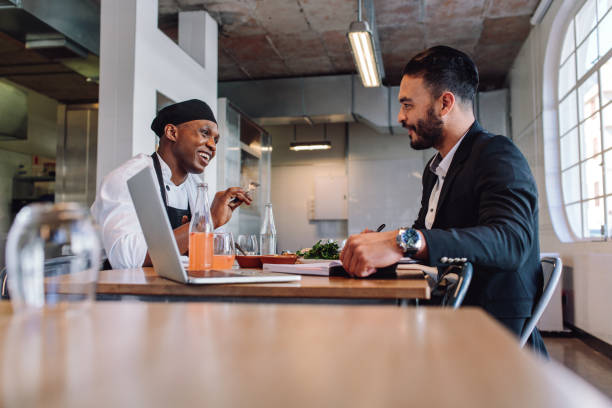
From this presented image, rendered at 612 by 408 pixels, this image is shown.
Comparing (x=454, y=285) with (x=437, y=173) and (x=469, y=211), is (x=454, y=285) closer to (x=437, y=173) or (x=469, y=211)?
(x=469, y=211)

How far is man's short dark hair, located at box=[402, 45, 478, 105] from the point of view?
1948mm

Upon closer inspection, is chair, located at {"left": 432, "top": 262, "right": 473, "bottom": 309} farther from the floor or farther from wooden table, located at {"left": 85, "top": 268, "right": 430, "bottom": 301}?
the floor

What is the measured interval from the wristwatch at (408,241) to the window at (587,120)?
3119 mm

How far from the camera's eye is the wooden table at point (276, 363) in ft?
1.01

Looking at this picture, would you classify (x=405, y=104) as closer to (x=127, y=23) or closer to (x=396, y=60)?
(x=127, y=23)

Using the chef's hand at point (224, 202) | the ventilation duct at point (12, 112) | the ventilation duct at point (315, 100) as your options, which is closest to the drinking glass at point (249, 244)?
the chef's hand at point (224, 202)

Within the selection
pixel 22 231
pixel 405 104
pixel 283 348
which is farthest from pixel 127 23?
pixel 283 348

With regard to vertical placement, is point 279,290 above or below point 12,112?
below

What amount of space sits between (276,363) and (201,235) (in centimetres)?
110

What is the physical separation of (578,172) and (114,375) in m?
5.14

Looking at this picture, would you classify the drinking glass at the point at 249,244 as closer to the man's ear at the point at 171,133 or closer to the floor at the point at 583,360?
the man's ear at the point at 171,133

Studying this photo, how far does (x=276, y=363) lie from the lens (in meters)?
0.39

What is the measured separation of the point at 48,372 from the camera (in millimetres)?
368

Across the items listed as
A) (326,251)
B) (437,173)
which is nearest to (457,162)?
(437,173)
